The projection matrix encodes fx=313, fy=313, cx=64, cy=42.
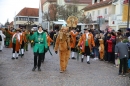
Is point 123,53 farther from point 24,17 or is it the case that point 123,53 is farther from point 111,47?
point 24,17

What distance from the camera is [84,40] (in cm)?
1523

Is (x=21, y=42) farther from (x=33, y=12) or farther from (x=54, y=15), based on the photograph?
(x=33, y=12)

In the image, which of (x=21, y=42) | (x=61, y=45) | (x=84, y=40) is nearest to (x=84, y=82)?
(x=61, y=45)

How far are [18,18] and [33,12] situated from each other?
6.53 metres

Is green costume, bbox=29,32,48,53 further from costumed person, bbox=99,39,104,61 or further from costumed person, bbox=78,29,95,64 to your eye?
costumed person, bbox=99,39,104,61

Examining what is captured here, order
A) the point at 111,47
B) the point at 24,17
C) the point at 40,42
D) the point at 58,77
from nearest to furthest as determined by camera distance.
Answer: the point at 58,77
the point at 40,42
the point at 111,47
the point at 24,17

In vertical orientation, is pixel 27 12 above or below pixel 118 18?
above

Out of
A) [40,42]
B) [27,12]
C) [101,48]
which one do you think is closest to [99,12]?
[101,48]

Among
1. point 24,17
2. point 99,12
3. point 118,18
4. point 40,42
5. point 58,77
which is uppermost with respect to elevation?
point 99,12

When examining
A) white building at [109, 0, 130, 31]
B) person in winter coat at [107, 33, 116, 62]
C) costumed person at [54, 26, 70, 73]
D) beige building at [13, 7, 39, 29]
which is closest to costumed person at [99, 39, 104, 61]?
person in winter coat at [107, 33, 116, 62]

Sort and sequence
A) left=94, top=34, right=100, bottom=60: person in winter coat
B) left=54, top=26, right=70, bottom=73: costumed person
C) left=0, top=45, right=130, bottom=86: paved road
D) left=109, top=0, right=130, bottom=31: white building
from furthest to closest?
left=109, top=0, right=130, bottom=31: white building < left=94, top=34, right=100, bottom=60: person in winter coat < left=54, top=26, right=70, bottom=73: costumed person < left=0, top=45, right=130, bottom=86: paved road

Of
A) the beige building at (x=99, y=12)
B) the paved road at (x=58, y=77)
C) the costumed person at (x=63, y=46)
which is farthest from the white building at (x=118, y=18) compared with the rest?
the costumed person at (x=63, y=46)

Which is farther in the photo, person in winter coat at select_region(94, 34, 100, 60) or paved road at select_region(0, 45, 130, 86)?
→ person in winter coat at select_region(94, 34, 100, 60)

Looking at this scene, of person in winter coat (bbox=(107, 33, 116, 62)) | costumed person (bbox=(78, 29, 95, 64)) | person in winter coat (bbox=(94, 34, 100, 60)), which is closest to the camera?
costumed person (bbox=(78, 29, 95, 64))
